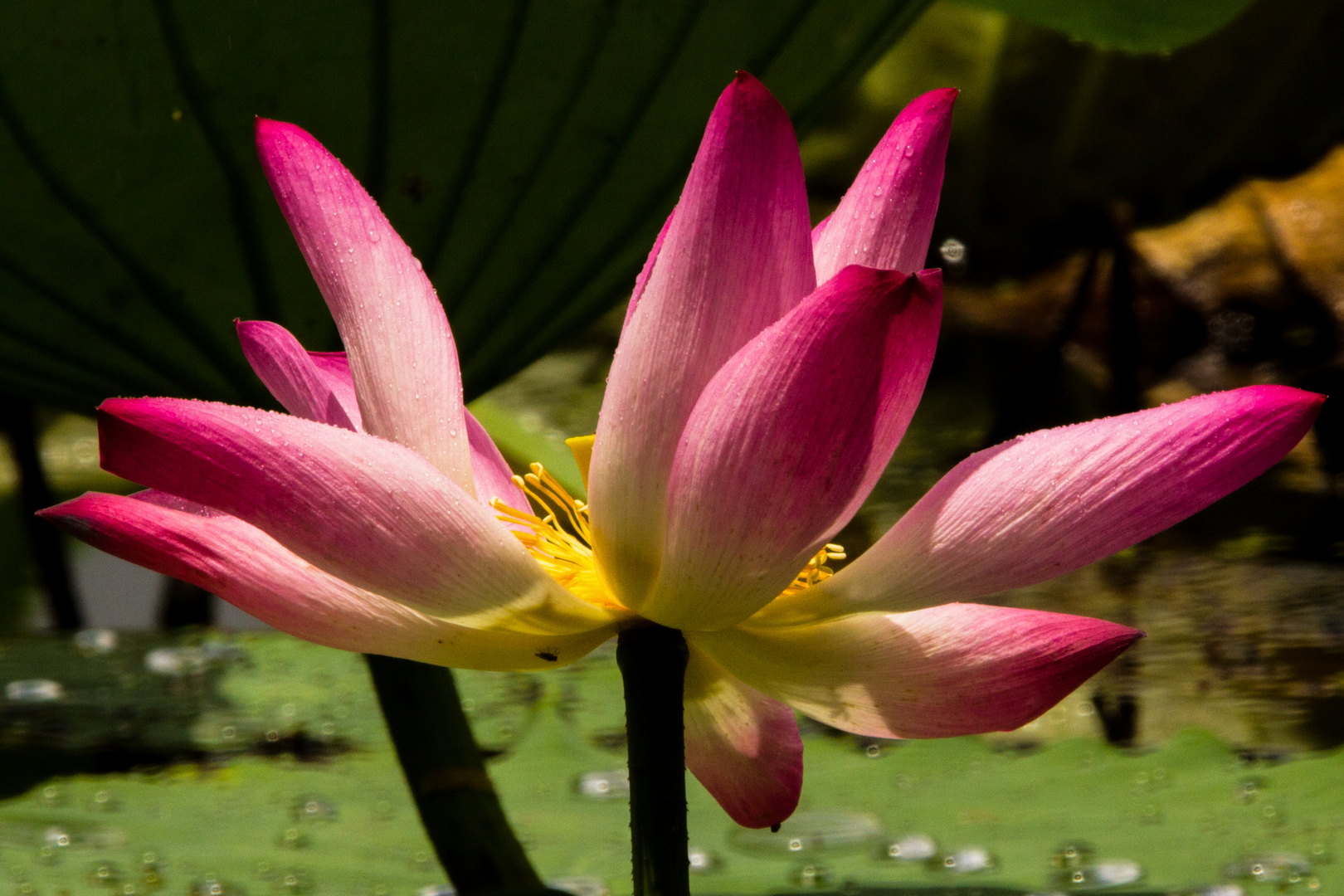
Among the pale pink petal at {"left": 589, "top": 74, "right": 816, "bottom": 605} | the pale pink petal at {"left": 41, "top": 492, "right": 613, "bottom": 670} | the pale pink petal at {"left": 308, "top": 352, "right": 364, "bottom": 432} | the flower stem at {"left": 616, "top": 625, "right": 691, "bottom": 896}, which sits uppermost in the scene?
the pale pink petal at {"left": 308, "top": 352, "right": 364, "bottom": 432}

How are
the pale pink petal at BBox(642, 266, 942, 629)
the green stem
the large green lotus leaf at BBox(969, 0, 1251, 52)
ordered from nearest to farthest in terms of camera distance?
1. the pale pink petal at BBox(642, 266, 942, 629)
2. the green stem
3. the large green lotus leaf at BBox(969, 0, 1251, 52)

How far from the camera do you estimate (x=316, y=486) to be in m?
0.28

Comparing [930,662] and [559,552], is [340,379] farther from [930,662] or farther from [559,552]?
[930,662]

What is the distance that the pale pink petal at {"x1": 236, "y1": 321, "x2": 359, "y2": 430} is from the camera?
37 centimetres

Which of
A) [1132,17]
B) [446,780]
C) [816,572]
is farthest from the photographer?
[1132,17]

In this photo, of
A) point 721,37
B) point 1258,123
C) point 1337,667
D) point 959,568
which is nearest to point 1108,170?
point 1258,123

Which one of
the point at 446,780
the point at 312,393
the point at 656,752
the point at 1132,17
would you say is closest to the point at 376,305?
the point at 312,393

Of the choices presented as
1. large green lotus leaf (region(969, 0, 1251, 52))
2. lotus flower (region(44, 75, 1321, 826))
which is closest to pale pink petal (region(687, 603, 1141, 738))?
lotus flower (region(44, 75, 1321, 826))

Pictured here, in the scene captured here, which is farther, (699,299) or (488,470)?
(488,470)

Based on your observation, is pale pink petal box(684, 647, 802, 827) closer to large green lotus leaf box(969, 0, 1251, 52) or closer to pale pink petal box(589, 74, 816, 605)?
pale pink petal box(589, 74, 816, 605)

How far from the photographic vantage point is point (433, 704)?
55cm

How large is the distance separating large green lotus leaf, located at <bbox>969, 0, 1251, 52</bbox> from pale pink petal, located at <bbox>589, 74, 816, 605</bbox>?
1.73 feet

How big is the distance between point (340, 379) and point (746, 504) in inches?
7.3

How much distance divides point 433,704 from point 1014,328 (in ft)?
3.64
